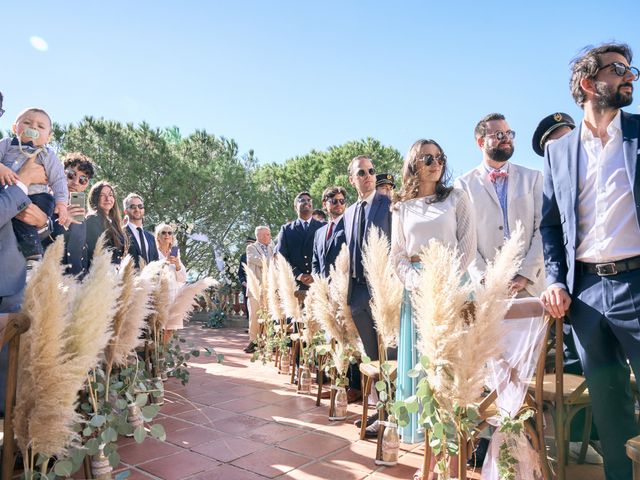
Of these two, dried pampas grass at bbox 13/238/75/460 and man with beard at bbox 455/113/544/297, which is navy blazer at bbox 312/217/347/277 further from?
dried pampas grass at bbox 13/238/75/460

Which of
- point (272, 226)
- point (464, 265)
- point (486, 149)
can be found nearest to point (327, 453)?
point (464, 265)

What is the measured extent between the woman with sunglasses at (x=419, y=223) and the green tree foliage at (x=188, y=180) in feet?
40.0

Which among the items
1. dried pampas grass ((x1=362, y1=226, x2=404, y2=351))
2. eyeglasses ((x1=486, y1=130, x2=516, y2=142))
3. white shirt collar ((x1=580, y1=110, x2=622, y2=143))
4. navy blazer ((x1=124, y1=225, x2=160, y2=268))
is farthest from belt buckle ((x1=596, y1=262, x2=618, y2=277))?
navy blazer ((x1=124, y1=225, x2=160, y2=268))

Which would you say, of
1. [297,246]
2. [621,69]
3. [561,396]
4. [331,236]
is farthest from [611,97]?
[297,246]

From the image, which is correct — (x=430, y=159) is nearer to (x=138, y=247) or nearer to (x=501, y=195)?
(x=501, y=195)

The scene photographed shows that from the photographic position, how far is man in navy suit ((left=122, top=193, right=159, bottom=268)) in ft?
15.6

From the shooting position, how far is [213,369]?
551cm

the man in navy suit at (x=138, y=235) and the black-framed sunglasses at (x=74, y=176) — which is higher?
the black-framed sunglasses at (x=74, y=176)

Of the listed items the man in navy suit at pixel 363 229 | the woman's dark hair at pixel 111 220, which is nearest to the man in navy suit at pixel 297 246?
the man in navy suit at pixel 363 229

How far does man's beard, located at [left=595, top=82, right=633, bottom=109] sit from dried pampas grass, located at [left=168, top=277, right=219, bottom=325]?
257 centimetres

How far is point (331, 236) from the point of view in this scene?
451cm

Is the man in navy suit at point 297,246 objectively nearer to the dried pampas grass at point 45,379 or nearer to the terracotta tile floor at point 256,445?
the terracotta tile floor at point 256,445

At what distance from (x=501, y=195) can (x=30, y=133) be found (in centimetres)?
278

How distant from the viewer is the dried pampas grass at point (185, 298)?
11.1ft
